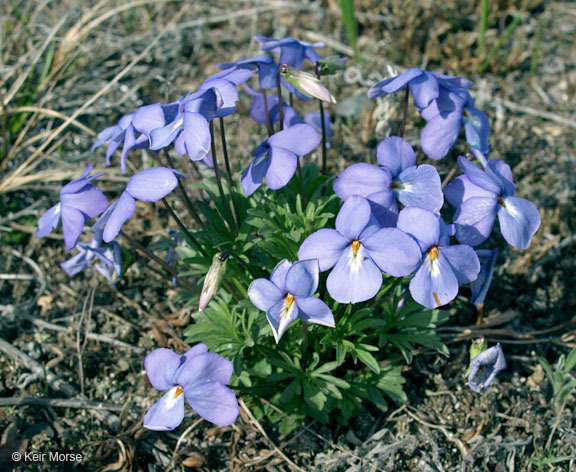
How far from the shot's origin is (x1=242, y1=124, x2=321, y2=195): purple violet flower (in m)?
2.42

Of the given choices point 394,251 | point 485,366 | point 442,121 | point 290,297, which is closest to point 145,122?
point 290,297

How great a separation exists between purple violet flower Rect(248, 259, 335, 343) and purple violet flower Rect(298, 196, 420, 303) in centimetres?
7

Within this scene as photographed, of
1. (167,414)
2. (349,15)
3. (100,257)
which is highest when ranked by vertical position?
(349,15)

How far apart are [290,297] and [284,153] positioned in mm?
610

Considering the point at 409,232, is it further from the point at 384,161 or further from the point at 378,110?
the point at 378,110

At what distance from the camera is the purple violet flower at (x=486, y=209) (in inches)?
93.2

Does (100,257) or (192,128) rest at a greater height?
(192,128)

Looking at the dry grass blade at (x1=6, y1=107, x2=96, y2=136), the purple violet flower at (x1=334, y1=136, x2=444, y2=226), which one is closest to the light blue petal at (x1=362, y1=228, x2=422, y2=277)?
the purple violet flower at (x1=334, y1=136, x2=444, y2=226)

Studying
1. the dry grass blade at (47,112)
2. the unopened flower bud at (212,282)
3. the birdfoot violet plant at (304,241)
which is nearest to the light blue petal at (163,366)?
the birdfoot violet plant at (304,241)

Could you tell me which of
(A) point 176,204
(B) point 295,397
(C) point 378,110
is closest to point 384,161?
(B) point 295,397

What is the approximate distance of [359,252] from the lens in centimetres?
224

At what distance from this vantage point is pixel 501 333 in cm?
332

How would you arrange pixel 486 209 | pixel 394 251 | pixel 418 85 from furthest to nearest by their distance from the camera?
pixel 418 85 < pixel 486 209 < pixel 394 251

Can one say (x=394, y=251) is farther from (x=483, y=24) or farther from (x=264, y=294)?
(x=483, y=24)
